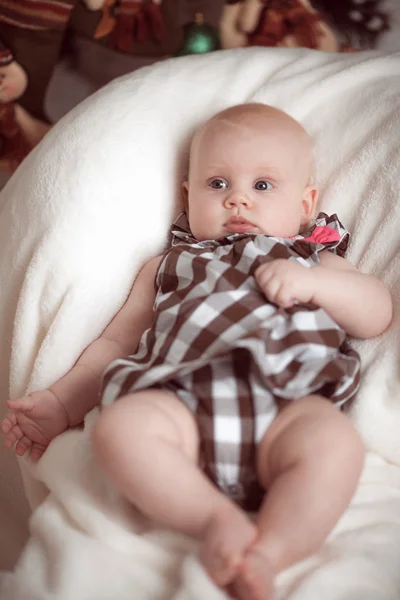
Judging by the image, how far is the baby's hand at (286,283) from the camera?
927 millimetres

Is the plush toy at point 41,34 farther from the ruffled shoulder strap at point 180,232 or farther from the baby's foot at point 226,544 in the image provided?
the baby's foot at point 226,544

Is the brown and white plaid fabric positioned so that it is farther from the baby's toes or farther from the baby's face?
the baby's toes

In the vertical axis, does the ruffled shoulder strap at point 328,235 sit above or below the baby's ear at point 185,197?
below

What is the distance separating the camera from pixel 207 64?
131 centimetres

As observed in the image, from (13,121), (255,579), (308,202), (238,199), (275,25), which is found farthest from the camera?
(13,121)

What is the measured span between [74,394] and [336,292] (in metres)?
0.39

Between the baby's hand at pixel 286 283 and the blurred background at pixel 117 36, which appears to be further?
the blurred background at pixel 117 36

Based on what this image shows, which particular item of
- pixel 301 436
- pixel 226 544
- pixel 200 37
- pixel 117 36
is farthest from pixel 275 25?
pixel 226 544

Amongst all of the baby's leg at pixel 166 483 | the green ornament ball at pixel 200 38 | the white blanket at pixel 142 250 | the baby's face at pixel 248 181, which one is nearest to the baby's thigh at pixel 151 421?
the baby's leg at pixel 166 483

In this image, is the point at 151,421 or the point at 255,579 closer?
the point at 255,579

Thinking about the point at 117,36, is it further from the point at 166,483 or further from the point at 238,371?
A: the point at 166,483

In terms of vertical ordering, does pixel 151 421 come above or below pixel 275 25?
below

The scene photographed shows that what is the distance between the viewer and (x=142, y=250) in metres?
1.15

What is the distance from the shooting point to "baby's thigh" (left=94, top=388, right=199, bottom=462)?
30.9 inches
